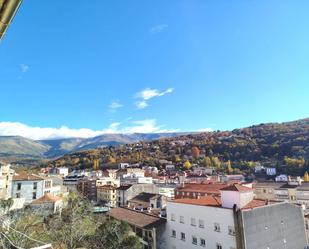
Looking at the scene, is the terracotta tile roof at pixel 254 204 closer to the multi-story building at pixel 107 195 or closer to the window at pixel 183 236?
the window at pixel 183 236

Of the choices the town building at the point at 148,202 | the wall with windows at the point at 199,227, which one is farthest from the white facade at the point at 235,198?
the town building at the point at 148,202

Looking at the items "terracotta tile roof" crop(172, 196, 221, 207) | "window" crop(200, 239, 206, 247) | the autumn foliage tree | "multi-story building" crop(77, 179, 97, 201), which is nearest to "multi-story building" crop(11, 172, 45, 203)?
"multi-story building" crop(77, 179, 97, 201)

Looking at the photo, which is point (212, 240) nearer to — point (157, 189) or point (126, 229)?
point (126, 229)

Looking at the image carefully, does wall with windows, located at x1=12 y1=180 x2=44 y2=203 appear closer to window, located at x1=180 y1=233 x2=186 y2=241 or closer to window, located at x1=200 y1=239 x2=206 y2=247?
window, located at x1=180 y1=233 x2=186 y2=241

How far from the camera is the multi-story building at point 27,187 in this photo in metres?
53.0

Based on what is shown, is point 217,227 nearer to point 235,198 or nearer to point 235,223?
point 235,223

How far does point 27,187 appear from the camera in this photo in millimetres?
54344

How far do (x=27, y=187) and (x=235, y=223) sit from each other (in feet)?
141

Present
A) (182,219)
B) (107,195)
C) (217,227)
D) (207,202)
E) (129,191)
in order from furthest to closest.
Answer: (107,195) → (129,191) → (182,219) → (207,202) → (217,227)

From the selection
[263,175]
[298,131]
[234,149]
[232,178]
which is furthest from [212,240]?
[298,131]

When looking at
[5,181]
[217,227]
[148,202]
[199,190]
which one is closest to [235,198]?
[217,227]

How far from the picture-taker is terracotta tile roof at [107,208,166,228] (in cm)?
3556

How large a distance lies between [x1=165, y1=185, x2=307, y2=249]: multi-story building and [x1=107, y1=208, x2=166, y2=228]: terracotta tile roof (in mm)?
2178

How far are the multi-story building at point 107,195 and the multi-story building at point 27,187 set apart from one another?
18.9 metres
